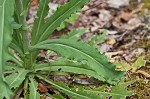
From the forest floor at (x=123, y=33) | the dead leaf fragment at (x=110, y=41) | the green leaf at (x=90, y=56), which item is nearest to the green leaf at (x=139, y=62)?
the forest floor at (x=123, y=33)

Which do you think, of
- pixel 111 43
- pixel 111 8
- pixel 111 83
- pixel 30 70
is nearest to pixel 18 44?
pixel 30 70

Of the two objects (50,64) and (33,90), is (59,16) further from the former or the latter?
(33,90)

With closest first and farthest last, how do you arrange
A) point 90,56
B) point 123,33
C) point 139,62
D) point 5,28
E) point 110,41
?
point 5,28
point 90,56
point 139,62
point 110,41
point 123,33

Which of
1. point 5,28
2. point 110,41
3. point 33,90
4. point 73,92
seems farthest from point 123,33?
point 5,28

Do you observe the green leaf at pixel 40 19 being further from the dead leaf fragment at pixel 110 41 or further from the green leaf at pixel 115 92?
the dead leaf fragment at pixel 110 41

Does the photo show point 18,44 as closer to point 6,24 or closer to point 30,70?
point 30,70

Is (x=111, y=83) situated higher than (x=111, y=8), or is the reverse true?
(x=111, y=8)

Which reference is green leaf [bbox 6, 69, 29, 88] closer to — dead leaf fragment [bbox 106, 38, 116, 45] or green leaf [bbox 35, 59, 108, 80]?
green leaf [bbox 35, 59, 108, 80]
